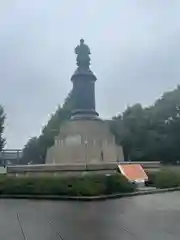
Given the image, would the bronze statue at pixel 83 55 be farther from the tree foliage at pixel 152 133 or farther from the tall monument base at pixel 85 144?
the tree foliage at pixel 152 133

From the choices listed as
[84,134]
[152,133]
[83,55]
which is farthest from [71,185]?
[152,133]

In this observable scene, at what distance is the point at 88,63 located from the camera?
1369 inches

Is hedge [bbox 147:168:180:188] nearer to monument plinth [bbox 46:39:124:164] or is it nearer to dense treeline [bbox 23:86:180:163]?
monument plinth [bbox 46:39:124:164]

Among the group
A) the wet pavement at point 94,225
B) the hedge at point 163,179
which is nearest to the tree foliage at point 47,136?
the hedge at point 163,179

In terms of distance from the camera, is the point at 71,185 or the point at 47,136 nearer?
the point at 71,185

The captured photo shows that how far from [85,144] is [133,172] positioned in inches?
286

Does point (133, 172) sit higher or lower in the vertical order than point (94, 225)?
higher

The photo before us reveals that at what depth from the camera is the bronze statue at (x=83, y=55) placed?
34.6 m

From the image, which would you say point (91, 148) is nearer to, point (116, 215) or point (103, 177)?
point (103, 177)

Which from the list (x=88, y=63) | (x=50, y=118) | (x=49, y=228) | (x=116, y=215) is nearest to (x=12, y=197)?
(x=116, y=215)

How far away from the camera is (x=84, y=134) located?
102 feet

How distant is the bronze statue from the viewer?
34625mm

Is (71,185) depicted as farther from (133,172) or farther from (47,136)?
(47,136)

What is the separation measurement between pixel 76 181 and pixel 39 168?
23.5ft
